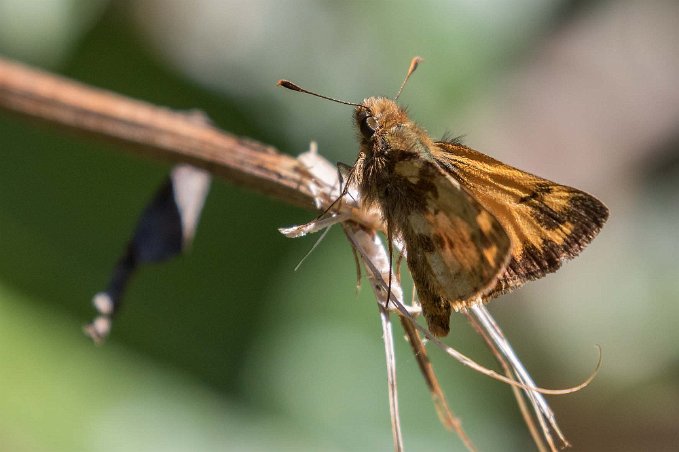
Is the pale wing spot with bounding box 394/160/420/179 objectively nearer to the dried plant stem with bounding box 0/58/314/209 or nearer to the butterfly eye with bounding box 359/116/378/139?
the butterfly eye with bounding box 359/116/378/139

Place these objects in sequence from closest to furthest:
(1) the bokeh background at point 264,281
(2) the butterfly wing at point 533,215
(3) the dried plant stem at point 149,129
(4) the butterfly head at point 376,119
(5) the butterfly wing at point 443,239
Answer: (3) the dried plant stem at point 149,129
(5) the butterfly wing at point 443,239
(2) the butterfly wing at point 533,215
(4) the butterfly head at point 376,119
(1) the bokeh background at point 264,281

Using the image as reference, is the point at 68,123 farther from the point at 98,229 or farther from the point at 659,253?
the point at 659,253

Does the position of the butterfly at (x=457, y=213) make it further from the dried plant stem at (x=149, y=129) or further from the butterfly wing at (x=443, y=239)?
the dried plant stem at (x=149, y=129)

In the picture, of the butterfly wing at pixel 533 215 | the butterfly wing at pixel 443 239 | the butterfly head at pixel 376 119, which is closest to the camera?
the butterfly wing at pixel 443 239

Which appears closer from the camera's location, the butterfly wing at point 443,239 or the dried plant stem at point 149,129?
the dried plant stem at point 149,129

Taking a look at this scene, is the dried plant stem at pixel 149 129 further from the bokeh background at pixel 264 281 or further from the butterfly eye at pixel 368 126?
the bokeh background at pixel 264 281

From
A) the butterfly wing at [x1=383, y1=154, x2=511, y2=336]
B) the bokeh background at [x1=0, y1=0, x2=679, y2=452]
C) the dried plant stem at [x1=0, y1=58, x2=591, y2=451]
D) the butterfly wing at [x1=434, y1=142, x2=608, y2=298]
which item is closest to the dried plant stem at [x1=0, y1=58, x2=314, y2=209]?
the dried plant stem at [x1=0, y1=58, x2=591, y2=451]

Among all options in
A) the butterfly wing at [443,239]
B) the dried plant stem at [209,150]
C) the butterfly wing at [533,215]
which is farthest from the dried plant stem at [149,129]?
the butterfly wing at [533,215]

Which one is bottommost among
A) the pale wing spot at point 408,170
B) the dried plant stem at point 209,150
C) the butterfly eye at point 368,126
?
the dried plant stem at point 209,150

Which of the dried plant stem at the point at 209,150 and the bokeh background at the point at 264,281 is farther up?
the bokeh background at the point at 264,281
